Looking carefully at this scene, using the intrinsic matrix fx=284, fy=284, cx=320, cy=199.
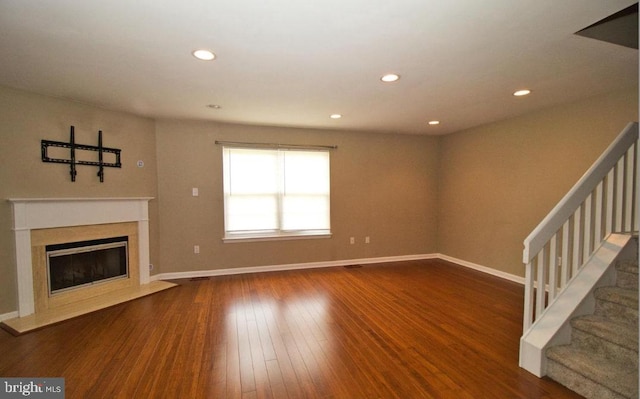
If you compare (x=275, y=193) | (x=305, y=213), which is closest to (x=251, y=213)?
(x=275, y=193)

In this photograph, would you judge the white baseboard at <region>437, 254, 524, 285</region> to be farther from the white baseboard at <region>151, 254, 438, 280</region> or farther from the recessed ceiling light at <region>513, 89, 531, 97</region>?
the recessed ceiling light at <region>513, 89, 531, 97</region>

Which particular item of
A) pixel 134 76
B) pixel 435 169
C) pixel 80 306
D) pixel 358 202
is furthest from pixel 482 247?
pixel 80 306

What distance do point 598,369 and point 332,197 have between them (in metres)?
3.76

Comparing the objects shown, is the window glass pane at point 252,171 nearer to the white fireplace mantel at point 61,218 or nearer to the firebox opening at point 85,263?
the white fireplace mantel at point 61,218

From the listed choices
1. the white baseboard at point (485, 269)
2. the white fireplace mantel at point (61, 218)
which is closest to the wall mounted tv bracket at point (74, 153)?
the white fireplace mantel at point (61, 218)

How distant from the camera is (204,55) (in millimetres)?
2213

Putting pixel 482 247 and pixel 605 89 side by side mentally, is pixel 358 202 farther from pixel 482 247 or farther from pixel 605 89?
pixel 605 89

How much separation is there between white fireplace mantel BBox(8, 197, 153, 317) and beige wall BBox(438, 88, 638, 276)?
5.10 meters

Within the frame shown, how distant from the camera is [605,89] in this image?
3031mm

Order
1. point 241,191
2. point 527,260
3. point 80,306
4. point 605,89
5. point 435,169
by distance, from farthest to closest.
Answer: point 435,169 → point 241,191 → point 80,306 → point 605,89 → point 527,260

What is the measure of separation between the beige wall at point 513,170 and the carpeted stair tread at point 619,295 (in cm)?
185

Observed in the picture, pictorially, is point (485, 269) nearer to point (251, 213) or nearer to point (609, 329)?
point (609, 329)

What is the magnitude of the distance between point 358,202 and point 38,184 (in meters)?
4.33

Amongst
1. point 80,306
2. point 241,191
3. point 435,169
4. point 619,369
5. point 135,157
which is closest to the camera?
point 619,369
